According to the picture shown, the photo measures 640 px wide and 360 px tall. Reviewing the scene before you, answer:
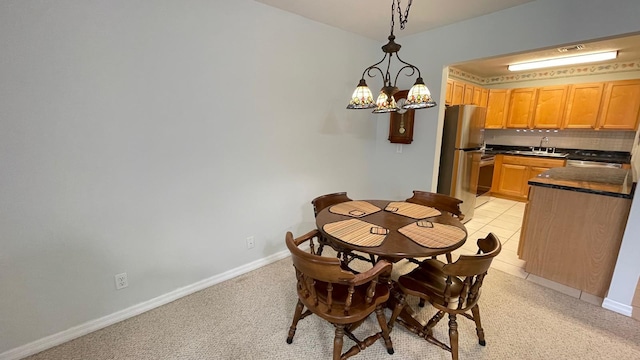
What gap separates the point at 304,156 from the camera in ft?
9.29

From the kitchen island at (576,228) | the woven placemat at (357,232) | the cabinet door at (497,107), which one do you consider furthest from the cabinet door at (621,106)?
the woven placemat at (357,232)

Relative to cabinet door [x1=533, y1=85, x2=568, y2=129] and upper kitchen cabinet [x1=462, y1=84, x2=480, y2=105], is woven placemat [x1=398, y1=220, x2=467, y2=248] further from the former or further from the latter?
cabinet door [x1=533, y1=85, x2=568, y2=129]

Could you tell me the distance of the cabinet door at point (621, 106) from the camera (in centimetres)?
385

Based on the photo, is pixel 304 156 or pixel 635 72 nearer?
pixel 304 156

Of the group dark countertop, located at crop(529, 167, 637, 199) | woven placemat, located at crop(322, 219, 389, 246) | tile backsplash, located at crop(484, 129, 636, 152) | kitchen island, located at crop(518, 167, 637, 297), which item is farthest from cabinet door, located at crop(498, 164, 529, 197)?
woven placemat, located at crop(322, 219, 389, 246)

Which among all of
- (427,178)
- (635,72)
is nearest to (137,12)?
(427,178)

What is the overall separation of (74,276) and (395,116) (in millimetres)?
3344

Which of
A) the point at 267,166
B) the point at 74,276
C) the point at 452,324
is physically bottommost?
the point at 452,324

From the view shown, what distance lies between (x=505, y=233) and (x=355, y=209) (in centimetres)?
267

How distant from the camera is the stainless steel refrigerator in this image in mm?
3467

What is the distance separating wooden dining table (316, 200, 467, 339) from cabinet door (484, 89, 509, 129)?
432cm

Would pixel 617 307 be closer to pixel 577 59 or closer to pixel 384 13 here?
pixel 384 13

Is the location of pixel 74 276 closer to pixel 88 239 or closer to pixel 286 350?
pixel 88 239

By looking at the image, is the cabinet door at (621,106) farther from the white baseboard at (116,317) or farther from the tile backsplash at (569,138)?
the white baseboard at (116,317)
